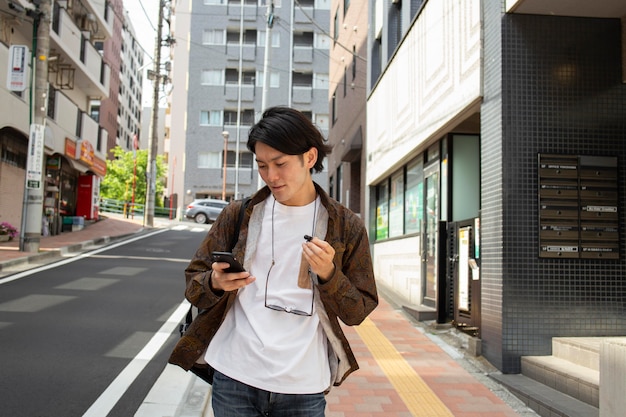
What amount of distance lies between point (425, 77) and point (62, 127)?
15214mm

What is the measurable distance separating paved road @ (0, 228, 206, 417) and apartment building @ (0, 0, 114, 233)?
604cm

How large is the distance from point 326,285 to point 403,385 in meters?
3.96

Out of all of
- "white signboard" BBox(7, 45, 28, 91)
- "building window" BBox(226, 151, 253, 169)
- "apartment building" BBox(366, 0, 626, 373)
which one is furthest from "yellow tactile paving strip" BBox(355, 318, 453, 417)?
"building window" BBox(226, 151, 253, 169)

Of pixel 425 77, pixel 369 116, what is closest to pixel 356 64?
pixel 369 116

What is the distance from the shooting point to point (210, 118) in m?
49.7

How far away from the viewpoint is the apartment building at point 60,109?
1630 cm

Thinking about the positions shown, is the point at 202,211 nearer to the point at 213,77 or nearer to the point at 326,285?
the point at 213,77

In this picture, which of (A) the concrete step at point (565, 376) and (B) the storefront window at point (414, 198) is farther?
(B) the storefront window at point (414, 198)

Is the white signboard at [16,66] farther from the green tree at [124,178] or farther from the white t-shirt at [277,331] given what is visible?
the green tree at [124,178]

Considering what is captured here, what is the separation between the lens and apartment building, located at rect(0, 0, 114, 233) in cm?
1630

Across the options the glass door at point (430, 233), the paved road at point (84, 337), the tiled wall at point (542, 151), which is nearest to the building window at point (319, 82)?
the paved road at point (84, 337)

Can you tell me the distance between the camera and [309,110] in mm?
50625

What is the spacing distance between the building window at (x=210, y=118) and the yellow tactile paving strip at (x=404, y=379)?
43320 mm

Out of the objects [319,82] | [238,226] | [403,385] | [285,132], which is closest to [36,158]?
[403,385]
